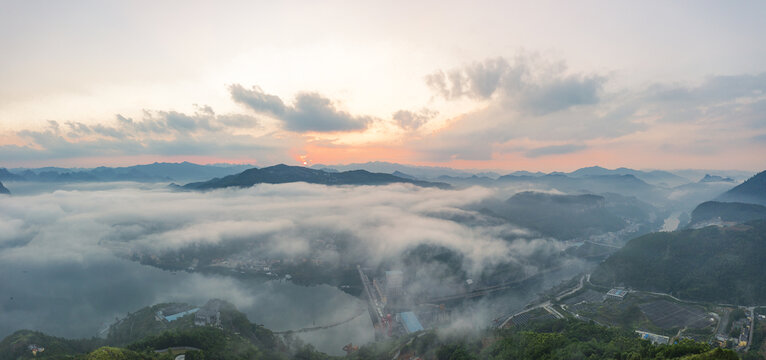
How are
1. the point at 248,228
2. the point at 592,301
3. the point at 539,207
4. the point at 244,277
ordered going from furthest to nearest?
the point at 539,207, the point at 248,228, the point at 244,277, the point at 592,301

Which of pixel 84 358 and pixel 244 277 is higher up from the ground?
pixel 84 358

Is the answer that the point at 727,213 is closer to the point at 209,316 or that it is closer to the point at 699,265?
the point at 699,265

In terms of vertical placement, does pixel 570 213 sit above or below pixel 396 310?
above

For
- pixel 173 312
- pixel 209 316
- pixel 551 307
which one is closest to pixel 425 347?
pixel 209 316

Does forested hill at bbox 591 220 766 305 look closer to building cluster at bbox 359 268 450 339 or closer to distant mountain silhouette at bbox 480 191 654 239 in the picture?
building cluster at bbox 359 268 450 339

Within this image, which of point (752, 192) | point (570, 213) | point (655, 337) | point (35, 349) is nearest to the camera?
point (35, 349)

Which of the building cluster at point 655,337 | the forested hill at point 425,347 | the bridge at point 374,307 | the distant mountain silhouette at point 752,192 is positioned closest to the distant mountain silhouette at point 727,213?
the distant mountain silhouette at point 752,192

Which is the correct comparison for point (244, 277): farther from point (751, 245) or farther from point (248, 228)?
point (751, 245)

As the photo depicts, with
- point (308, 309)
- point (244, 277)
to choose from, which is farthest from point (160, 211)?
point (308, 309)

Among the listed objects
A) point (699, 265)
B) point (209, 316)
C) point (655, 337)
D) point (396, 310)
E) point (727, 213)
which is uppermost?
point (727, 213)
